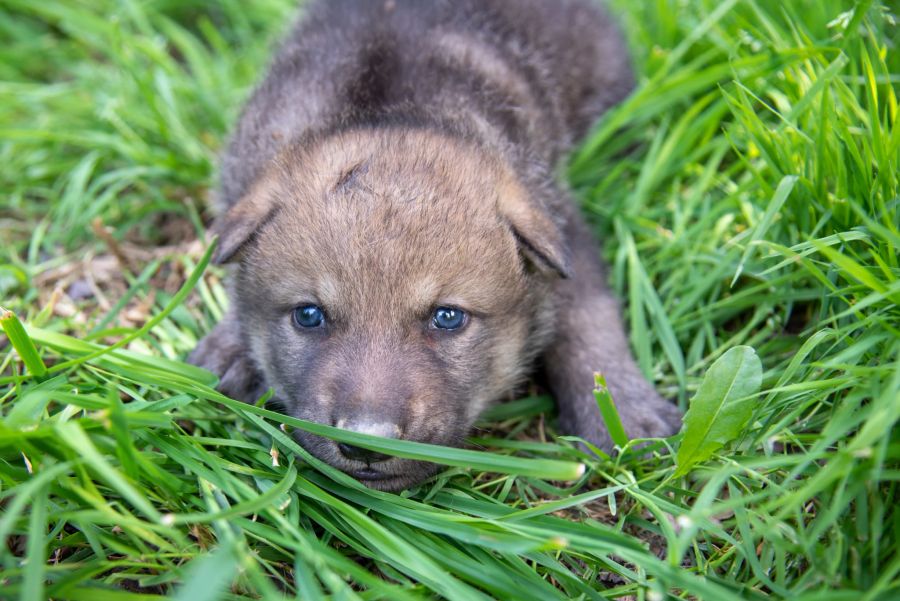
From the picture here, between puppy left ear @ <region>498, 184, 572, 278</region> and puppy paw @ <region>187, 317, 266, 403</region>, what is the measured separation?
1.06m

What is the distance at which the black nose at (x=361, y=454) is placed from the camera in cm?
218

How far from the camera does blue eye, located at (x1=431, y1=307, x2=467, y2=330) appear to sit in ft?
7.93

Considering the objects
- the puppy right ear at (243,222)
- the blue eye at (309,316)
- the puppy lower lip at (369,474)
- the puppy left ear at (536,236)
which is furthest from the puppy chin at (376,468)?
the puppy left ear at (536,236)

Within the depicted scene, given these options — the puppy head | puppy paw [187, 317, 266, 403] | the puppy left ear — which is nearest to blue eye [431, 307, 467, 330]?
the puppy head

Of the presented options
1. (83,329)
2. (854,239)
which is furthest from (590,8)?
(83,329)

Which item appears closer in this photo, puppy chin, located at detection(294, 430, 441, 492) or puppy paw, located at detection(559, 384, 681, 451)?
puppy chin, located at detection(294, 430, 441, 492)

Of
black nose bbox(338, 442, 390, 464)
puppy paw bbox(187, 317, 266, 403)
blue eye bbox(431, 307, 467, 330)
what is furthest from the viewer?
puppy paw bbox(187, 317, 266, 403)

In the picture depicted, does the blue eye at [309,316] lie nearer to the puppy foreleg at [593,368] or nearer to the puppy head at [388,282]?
the puppy head at [388,282]

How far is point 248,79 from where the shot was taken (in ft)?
14.7

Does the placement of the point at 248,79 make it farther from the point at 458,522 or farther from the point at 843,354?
the point at 843,354

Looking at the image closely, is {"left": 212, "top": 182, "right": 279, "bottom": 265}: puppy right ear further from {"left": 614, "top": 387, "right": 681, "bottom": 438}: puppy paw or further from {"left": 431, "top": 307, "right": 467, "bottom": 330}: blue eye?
{"left": 614, "top": 387, "right": 681, "bottom": 438}: puppy paw

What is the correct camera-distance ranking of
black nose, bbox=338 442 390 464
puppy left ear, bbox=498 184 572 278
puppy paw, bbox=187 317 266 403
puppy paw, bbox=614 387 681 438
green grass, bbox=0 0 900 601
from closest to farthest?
green grass, bbox=0 0 900 601
black nose, bbox=338 442 390 464
puppy left ear, bbox=498 184 572 278
puppy paw, bbox=614 387 681 438
puppy paw, bbox=187 317 266 403

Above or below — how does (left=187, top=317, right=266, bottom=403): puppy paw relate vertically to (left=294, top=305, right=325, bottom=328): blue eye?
below

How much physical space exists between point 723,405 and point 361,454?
101 cm
